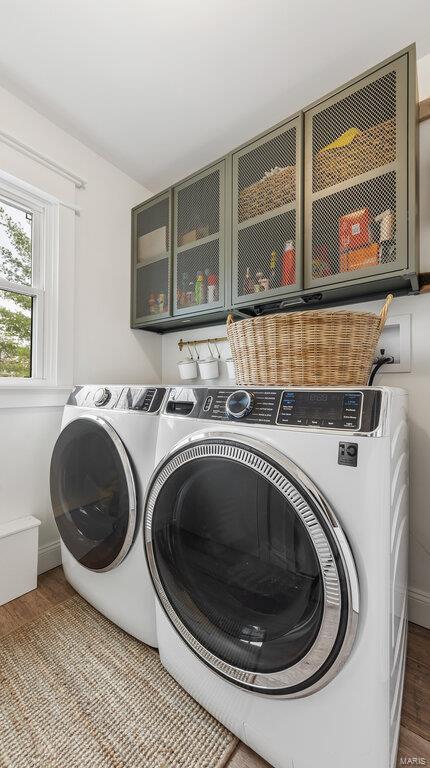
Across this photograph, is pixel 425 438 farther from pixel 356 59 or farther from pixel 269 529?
pixel 356 59

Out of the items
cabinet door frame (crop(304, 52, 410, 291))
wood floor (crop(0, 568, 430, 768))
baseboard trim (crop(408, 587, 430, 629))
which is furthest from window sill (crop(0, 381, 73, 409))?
baseboard trim (crop(408, 587, 430, 629))

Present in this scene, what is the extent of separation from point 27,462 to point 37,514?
285 millimetres

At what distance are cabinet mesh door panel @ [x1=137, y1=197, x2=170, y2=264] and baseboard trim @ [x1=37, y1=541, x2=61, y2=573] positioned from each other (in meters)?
1.77

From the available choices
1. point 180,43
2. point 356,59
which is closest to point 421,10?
point 356,59

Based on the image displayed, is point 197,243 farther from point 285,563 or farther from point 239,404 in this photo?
point 285,563

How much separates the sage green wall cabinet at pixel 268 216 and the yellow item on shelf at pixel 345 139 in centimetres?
14

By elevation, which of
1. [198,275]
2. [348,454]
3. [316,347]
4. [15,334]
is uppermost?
[198,275]

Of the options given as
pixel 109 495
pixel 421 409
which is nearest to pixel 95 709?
pixel 109 495

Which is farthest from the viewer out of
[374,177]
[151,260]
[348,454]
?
[151,260]

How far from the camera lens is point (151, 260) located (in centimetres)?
214

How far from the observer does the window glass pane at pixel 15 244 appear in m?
1.71

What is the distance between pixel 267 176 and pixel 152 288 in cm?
94

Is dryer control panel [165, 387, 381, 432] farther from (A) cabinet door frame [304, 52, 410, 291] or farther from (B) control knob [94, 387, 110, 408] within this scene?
(A) cabinet door frame [304, 52, 410, 291]

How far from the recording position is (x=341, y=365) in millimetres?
997
